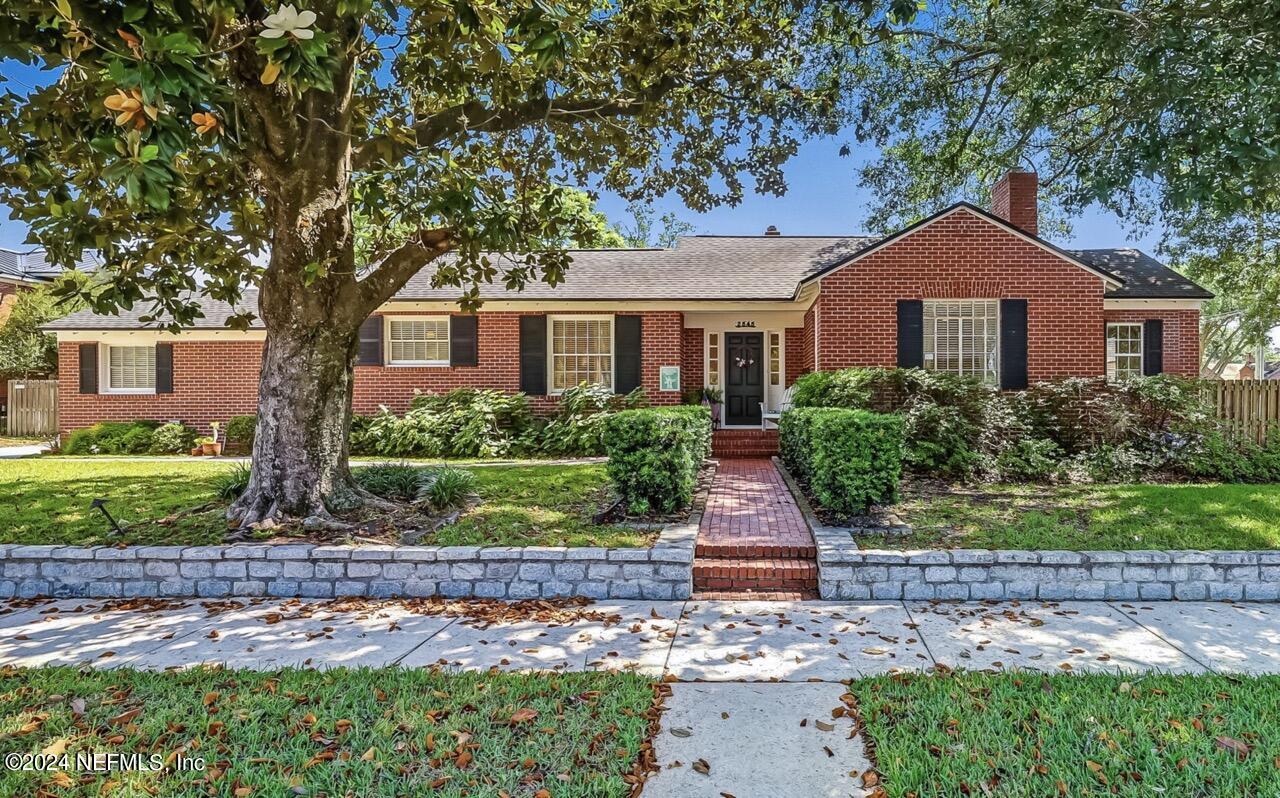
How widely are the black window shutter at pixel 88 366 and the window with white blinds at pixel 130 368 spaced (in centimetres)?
26

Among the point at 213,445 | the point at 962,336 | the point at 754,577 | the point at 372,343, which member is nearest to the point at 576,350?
the point at 372,343

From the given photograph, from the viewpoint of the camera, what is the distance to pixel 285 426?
681 cm

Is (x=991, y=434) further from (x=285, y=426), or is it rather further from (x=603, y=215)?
(x=603, y=215)

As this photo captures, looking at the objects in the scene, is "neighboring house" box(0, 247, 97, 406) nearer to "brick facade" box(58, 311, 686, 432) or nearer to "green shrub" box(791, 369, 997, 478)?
"brick facade" box(58, 311, 686, 432)

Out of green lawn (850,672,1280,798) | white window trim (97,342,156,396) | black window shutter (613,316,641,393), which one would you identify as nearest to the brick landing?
green lawn (850,672,1280,798)

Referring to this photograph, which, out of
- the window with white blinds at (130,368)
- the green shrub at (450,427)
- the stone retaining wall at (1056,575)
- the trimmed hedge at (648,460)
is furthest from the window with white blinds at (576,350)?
the window with white blinds at (130,368)

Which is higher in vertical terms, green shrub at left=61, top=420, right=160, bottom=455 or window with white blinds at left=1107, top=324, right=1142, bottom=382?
window with white blinds at left=1107, top=324, right=1142, bottom=382

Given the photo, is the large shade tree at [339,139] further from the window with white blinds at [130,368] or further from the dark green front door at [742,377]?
the window with white blinds at [130,368]

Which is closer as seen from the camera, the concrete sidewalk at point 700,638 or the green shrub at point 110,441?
the concrete sidewalk at point 700,638

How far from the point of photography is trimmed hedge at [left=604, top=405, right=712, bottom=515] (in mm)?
6746

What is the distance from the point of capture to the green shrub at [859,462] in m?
6.41

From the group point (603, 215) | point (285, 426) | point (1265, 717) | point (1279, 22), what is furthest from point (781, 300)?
point (603, 215)

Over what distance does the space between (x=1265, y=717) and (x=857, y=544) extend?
2.84 m

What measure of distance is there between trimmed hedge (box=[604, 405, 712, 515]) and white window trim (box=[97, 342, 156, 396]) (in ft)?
46.4
